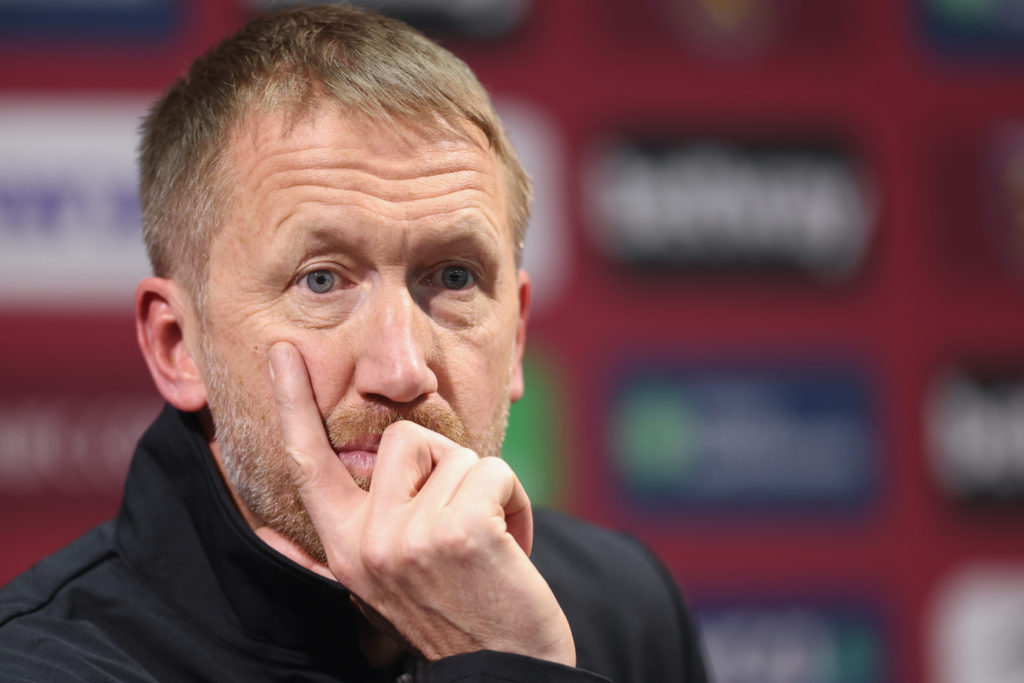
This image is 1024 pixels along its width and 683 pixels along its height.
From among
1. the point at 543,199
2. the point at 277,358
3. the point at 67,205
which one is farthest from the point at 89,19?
the point at 277,358

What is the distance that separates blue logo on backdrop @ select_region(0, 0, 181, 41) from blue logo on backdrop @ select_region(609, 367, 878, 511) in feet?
5.21

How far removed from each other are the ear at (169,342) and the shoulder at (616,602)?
0.65 m

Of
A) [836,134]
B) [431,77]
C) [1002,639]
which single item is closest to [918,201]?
[836,134]

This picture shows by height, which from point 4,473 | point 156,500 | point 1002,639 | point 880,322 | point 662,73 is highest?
point 662,73

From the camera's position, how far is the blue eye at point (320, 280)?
4.36 ft

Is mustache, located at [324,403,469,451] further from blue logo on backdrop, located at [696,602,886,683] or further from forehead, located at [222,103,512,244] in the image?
blue logo on backdrop, located at [696,602,886,683]

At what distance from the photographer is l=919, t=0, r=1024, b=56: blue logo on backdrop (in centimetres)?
317

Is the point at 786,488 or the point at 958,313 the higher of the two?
the point at 958,313

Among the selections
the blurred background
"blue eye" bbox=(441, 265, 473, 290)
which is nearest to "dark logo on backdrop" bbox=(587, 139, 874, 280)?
the blurred background

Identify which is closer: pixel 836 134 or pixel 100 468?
pixel 100 468

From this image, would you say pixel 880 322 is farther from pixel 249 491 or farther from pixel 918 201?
pixel 249 491

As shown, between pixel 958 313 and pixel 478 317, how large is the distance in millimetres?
2219

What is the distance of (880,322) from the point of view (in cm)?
310

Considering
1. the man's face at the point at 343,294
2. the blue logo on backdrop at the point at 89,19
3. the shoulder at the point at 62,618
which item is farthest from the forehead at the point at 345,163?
the blue logo on backdrop at the point at 89,19
